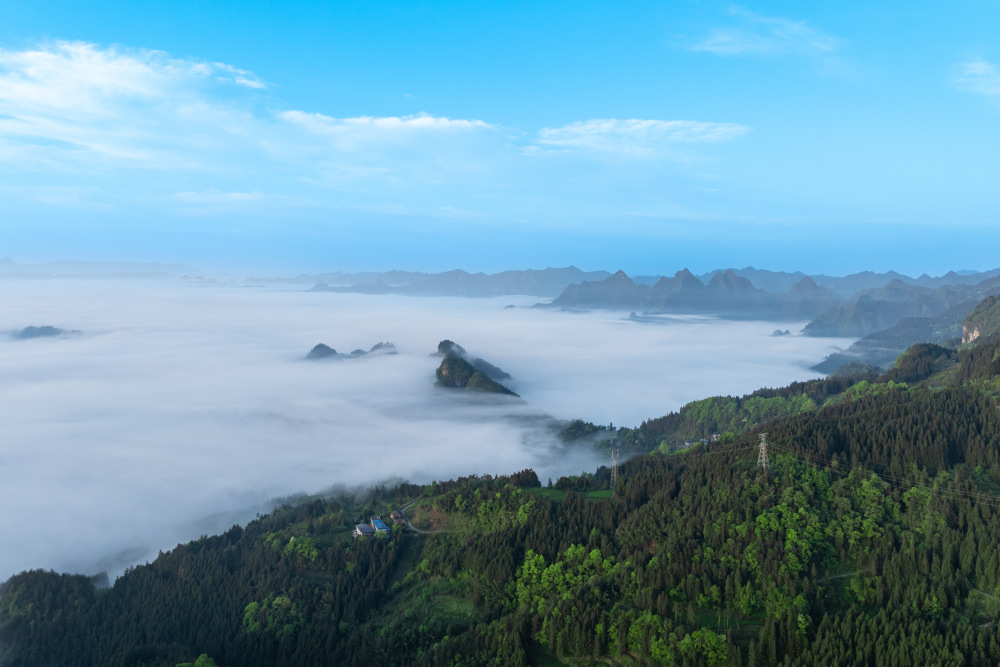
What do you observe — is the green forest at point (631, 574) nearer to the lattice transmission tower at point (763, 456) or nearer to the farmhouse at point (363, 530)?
the lattice transmission tower at point (763, 456)

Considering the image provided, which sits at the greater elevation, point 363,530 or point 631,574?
point 631,574

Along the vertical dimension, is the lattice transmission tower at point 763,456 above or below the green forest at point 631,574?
above

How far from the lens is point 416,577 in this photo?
191 feet

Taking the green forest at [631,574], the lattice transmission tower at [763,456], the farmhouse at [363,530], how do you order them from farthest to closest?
1. the farmhouse at [363,530]
2. the lattice transmission tower at [763,456]
3. the green forest at [631,574]

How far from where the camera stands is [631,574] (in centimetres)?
4681

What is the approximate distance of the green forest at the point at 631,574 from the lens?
3862 centimetres

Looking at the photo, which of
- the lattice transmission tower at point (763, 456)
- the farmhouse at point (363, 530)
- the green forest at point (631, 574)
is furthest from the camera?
the farmhouse at point (363, 530)

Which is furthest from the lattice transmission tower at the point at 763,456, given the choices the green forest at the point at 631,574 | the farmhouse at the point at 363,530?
the farmhouse at the point at 363,530

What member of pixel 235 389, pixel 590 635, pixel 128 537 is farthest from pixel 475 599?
pixel 235 389

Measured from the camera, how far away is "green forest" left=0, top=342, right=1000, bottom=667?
127 feet

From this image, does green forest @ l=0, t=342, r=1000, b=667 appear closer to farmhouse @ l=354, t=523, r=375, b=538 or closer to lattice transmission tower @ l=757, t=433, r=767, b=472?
lattice transmission tower @ l=757, t=433, r=767, b=472

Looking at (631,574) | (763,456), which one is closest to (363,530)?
(631,574)

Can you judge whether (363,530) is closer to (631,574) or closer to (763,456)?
(631,574)

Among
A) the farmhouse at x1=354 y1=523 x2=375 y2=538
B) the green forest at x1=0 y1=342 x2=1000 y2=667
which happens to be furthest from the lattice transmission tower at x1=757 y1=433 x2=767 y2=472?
the farmhouse at x1=354 y1=523 x2=375 y2=538
